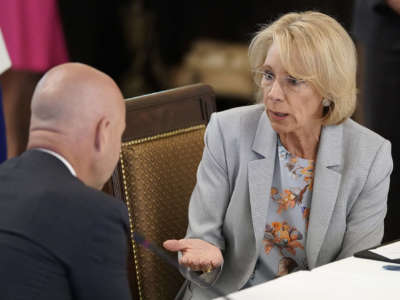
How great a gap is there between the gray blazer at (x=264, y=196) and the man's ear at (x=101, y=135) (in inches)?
26.3

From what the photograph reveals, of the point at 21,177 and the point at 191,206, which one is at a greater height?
the point at 21,177

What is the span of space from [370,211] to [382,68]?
3.56 ft

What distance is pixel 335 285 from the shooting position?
4.86 ft

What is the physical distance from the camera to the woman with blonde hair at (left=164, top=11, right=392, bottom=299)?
5.99 ft

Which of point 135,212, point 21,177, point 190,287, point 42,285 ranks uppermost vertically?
point 21,177

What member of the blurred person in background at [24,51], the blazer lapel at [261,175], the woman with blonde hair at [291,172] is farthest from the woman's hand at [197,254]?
the blurred person in background at [24,51]

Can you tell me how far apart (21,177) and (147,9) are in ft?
11.2

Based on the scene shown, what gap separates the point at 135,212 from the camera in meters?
1.92

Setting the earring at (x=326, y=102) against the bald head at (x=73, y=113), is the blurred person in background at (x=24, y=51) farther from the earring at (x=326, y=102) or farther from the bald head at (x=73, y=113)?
the bald head at (x=73, y=113)

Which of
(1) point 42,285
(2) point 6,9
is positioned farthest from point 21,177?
(2) point 6,9

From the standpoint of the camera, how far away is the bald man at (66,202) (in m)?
1.12

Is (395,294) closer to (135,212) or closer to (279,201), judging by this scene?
(279,201)

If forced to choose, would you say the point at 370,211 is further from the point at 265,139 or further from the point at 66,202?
the point at 66,202

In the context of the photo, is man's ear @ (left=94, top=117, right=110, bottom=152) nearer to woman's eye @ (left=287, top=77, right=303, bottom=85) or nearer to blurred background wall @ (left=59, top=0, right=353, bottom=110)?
woman's eye @ (left=287, top=77, right=303, bottom=85)
